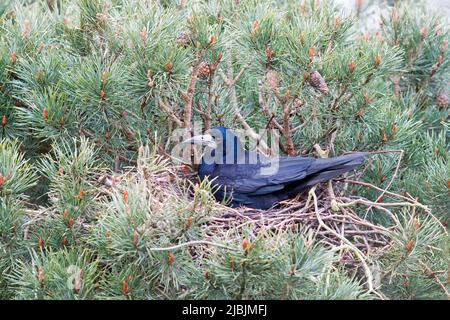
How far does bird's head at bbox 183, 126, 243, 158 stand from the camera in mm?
4305

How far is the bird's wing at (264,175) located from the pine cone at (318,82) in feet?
1.61

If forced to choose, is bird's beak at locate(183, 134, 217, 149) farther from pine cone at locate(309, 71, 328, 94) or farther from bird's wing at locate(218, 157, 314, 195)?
pine cone at locate(309, 71, 328, 94)

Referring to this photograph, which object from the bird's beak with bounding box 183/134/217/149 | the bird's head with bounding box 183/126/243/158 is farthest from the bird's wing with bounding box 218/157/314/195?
the bird's beak with bounding box 183/134/217/149

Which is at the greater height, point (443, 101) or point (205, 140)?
point (443, 101)

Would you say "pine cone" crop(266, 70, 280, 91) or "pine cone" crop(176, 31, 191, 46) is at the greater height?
"pine cone" crop(176, 31, 191, 46)

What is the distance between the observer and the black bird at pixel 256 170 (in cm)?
416

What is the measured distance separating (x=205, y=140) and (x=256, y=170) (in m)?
0.39

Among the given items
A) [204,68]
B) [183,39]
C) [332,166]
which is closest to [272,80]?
[204,68]

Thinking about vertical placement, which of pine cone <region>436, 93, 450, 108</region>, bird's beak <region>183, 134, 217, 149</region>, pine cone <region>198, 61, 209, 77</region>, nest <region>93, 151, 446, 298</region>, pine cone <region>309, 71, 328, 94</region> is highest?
pine cone <region>436, 93, 450, 108</region>

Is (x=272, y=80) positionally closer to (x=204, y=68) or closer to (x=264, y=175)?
(x=204, y=68)

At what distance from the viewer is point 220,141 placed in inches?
176

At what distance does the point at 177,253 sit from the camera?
10.2ft
